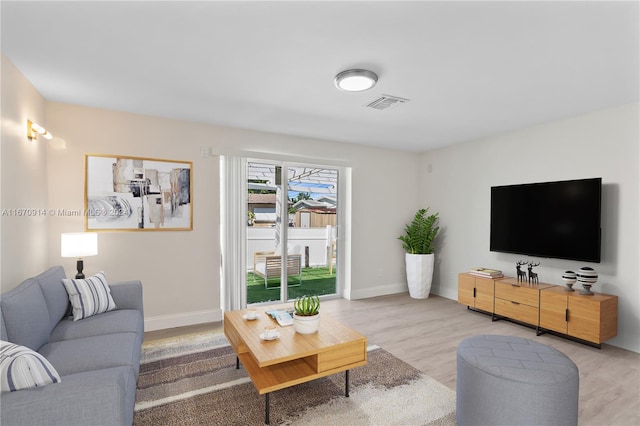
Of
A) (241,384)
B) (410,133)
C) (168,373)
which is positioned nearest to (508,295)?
(410,133)

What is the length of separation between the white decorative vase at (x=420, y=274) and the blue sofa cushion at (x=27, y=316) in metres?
4.43

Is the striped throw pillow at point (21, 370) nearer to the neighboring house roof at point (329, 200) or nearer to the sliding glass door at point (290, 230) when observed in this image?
the sliding glass door at point (290, 230)

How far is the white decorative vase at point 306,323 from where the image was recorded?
7.73 ft

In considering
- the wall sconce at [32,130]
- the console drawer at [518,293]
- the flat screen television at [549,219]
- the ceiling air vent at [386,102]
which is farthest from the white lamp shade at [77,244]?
the flat screen television at [549,219]

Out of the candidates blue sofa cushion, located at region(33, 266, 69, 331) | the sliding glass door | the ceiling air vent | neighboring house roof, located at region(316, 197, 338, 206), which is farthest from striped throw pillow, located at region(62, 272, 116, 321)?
neighboring house roof, located at region(316, 197, 338, 206)

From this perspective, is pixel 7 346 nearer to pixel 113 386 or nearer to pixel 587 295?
pixel 113 386

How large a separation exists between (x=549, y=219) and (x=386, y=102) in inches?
94.8

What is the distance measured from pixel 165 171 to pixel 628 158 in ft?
16.1

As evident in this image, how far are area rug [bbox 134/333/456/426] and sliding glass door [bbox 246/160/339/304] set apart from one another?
1893 mm

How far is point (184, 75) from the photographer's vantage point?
8.73ft

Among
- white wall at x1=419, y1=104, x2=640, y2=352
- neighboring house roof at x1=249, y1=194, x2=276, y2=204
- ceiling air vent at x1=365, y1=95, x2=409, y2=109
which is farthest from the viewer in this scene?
neighboring house roof at x1=249, y1=194, x2=276, y2=204

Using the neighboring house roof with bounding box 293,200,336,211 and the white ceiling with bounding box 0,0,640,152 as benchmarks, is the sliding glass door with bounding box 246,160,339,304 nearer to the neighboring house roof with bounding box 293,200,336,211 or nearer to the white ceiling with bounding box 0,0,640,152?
the neighboring house roof with bounding box 293,200,336,211

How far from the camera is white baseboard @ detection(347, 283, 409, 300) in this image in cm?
521

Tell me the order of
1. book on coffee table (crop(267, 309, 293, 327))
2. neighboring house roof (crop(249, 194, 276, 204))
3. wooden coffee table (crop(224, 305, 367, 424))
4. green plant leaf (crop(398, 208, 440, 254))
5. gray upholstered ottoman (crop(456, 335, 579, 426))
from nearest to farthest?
gray upholstered ottoman (crop(456, 335, 579, 426))
wooden coffee table (crop(224, 305, 367, 424))
book on coffee table (crop(267, 309, 293, 327))
neighboring house roof (crop(249, 194, 276, 204))
green plant leaf (crop(398, 208, 440, 254))
